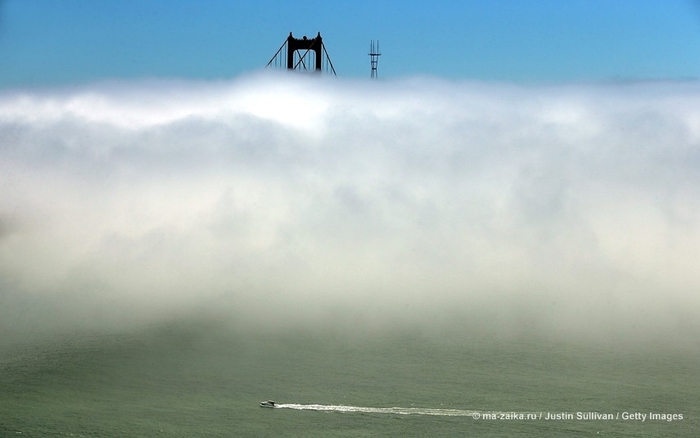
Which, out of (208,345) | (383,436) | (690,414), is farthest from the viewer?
(208,345)

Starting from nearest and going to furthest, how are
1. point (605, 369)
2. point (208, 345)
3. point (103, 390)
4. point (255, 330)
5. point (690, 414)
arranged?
1. point (690, 414)
2. point (103, 390)
3. point (605, 369)
4. point (208, 345)
5. point (255, 330)

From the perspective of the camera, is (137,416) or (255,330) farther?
(255,330)

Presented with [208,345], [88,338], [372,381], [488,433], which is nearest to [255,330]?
[208,345]

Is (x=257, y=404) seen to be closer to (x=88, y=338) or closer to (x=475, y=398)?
(x=475, y=398)

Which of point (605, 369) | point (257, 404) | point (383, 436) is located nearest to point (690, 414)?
point (605, 369)

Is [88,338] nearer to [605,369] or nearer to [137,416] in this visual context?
[137,416]

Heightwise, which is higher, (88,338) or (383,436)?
(88,338)
